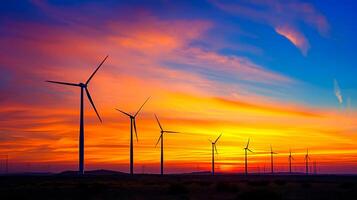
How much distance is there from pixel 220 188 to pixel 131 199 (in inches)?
794

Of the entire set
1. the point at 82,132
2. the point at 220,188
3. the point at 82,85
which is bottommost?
the point at 220,188

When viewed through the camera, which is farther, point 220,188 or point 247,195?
point 220,188

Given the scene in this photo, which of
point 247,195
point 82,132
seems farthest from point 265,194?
point 82,132

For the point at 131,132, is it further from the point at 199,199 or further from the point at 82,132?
the point at 199,199

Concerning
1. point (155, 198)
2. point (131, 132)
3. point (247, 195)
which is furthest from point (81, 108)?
point (247, 195)

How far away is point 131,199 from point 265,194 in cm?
1397

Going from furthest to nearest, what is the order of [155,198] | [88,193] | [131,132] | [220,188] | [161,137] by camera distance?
[161,137]
[131,132]
[220,188]
[88,193]
[155,198]

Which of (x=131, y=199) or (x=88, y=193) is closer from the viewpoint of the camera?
(x=131, y=199)

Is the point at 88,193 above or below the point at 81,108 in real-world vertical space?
below

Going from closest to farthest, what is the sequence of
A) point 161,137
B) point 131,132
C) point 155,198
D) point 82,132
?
1. point 155,198
2. point 82,132
3. point 131,132
4. point 161,137

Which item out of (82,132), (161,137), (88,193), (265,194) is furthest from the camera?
(161,137)

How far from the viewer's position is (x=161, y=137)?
164000 millimetres

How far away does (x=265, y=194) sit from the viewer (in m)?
47.9

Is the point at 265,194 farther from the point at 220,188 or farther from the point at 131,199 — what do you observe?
the point at 220,188
